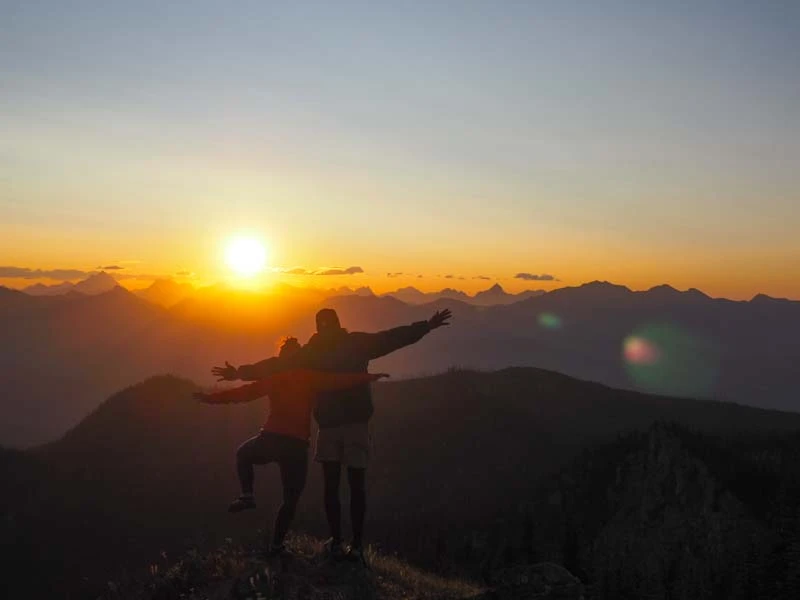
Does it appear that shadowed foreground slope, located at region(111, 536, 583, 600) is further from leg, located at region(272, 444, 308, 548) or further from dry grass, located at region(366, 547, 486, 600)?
leg, located at region(272, 444, 308, 548)

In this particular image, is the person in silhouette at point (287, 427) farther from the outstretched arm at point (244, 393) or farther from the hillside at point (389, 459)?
the hillside at point (389, 459)

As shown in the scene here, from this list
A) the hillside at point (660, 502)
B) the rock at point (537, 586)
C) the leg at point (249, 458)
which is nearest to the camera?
the rock at point (537, 586)

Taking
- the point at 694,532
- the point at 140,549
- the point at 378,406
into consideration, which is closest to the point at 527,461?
the point at 378,406

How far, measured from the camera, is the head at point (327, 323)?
8812mm

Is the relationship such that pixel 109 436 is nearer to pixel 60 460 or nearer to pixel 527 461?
pixel 60 460

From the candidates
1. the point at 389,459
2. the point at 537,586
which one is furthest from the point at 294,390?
the point at 389,459

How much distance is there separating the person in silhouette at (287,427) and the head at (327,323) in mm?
628

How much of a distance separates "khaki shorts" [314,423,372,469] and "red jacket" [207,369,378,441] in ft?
0.98

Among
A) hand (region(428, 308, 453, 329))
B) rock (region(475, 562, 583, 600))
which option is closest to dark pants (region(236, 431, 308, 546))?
hand (region(428, 308, 453, 329))

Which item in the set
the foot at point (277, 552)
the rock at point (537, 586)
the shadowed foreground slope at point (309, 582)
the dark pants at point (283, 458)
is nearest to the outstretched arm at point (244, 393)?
the dark pants at point (283, 458)

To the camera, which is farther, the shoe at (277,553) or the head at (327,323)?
the head at (327,323)

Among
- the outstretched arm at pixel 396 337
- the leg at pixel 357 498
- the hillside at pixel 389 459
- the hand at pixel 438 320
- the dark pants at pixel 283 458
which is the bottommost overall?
the hillside at pixel 389 459

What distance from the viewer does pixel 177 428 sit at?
34.3m

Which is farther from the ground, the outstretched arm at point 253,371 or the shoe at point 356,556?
the outstretched arm at point 253,371
